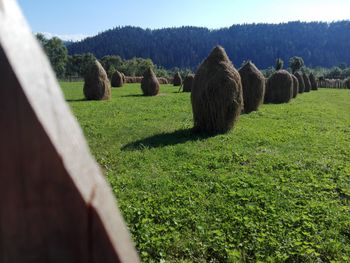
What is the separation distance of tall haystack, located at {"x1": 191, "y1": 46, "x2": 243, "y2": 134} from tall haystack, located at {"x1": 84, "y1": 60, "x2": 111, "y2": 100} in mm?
13995

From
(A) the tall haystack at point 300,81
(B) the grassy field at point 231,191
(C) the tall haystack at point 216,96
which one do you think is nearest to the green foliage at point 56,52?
(A) the tall haystack at point 300,81

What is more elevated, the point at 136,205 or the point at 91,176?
the point at 91,176

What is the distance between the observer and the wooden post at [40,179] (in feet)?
1.90

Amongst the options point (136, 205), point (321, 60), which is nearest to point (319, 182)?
point (136, 205)

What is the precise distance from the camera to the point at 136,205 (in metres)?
6.37

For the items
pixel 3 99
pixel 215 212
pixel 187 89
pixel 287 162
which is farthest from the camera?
pixel 187 89

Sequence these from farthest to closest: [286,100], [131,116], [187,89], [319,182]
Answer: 1. [187,89]
2. [286,100]
3. [131,116]
4. [319,182]

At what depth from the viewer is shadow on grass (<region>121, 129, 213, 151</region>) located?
1087 centimetres

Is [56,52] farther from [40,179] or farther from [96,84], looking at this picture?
[40,179]

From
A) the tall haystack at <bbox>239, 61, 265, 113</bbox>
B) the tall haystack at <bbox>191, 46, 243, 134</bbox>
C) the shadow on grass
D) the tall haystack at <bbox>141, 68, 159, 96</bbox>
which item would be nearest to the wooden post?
the shadow on grass

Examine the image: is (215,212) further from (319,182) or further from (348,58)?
(348,58)

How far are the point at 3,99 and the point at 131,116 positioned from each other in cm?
1666

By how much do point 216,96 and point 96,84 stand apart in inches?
586

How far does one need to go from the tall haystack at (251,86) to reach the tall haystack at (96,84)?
10.4 metres
